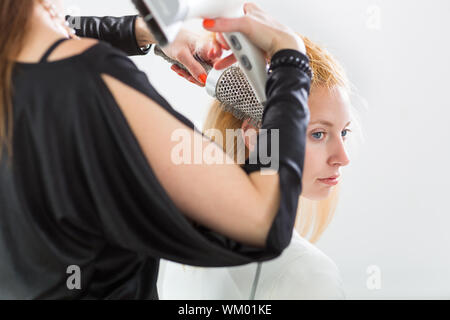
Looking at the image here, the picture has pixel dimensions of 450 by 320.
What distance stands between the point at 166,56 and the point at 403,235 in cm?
183

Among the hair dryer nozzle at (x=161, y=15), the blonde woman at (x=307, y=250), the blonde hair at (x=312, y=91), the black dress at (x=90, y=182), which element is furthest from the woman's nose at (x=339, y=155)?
the hair dryer nozzle at (x=161, y=15)

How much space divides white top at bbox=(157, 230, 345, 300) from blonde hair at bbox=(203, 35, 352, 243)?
0.36 m

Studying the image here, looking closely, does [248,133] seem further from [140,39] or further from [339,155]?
[140,39]

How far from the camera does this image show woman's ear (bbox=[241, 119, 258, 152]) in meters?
1.24

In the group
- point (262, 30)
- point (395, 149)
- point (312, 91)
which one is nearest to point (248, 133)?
point (312, 91)

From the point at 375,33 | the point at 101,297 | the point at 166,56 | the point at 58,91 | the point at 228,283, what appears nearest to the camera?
the point at 58,91

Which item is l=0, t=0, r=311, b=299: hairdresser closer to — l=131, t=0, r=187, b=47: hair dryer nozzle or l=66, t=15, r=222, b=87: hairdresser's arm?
l=131, t=0, r=187, b=47: hair dryer nozzle

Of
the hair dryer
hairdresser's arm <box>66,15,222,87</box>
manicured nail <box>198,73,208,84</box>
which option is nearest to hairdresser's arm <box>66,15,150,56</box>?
hairdresser's arm <box>66,15,222,87</box>

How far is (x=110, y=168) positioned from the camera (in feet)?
2.20

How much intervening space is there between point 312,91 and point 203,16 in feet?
1.45

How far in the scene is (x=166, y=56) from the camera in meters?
1.21
